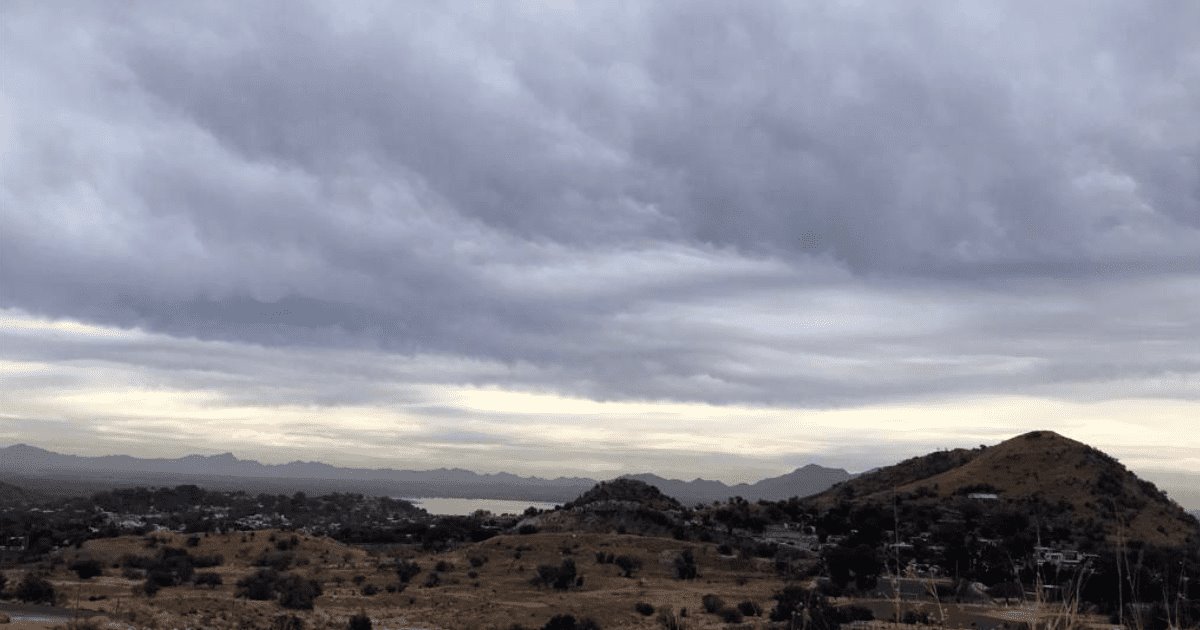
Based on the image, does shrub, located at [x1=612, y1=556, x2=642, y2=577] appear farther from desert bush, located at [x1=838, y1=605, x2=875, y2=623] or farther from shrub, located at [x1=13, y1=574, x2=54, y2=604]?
shrub, located at [x1=13, y1=574, x2=54, y2=604]

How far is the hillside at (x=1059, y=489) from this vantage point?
72.1 m

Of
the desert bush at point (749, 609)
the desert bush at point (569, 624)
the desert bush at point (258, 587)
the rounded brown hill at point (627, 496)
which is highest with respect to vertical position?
the rounded brown hill at point (627, 496)

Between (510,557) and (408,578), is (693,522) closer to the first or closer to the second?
(510,557)

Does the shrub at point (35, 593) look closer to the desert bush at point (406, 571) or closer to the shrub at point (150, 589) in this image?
the shrub at point (150, 589)

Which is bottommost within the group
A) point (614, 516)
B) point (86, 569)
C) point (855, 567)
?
point (86, 569)

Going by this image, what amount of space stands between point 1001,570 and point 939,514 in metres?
22.6

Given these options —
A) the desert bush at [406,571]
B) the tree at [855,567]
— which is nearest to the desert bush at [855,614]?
the tree at [855,567]

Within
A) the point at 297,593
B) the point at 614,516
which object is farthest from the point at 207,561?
the point at 614,516

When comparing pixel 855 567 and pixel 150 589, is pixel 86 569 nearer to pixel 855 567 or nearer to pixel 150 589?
pixel 150 589

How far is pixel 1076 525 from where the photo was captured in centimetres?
6775

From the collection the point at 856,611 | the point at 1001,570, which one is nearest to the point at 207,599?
the point at 856,611

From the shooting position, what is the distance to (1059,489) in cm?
7969

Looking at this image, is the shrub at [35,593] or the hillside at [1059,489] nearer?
the shrub at [35,593]

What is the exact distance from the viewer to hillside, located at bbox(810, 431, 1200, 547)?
72062 millimetres
